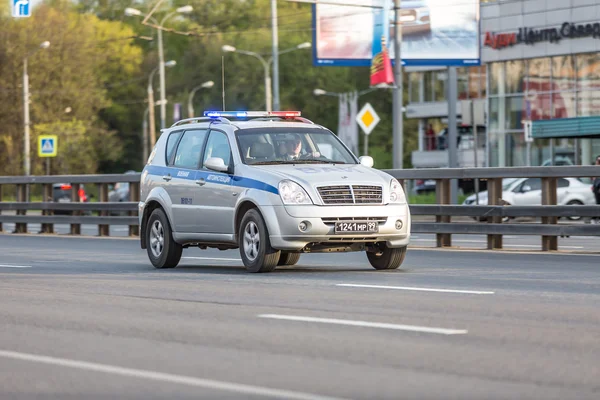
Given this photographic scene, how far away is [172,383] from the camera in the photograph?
716 cm

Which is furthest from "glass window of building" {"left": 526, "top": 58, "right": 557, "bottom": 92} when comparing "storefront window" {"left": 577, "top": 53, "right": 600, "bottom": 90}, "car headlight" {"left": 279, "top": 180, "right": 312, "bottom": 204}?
"car headlight" {"left": 279, "top": 180, "right": 312, "bottom": 204}

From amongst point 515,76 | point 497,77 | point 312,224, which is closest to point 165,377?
point 312,224

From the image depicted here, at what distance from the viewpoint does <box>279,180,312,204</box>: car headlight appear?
1440cm

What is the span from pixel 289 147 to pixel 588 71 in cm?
4078

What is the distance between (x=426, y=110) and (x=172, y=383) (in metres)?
82.9

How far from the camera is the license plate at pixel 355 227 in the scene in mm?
14414

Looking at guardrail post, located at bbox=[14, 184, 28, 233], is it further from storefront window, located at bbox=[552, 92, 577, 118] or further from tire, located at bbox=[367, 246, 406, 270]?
storefront window, located at bbox=[552, 92, 577, 118]

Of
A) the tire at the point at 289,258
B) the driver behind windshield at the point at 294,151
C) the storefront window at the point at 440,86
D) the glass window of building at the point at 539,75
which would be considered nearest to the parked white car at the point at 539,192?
the glass window of building at the point at 539,75

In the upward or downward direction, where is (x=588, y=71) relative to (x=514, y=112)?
upward

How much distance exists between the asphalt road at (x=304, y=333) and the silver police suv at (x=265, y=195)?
402 mm

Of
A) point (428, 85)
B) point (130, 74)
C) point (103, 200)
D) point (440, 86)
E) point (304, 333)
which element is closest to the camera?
point (304, 333)

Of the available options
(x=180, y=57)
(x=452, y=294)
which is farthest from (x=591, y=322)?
(x=180, y=57)

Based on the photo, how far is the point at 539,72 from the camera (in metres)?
57.0

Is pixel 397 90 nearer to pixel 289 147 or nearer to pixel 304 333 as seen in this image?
pixel 289 147
